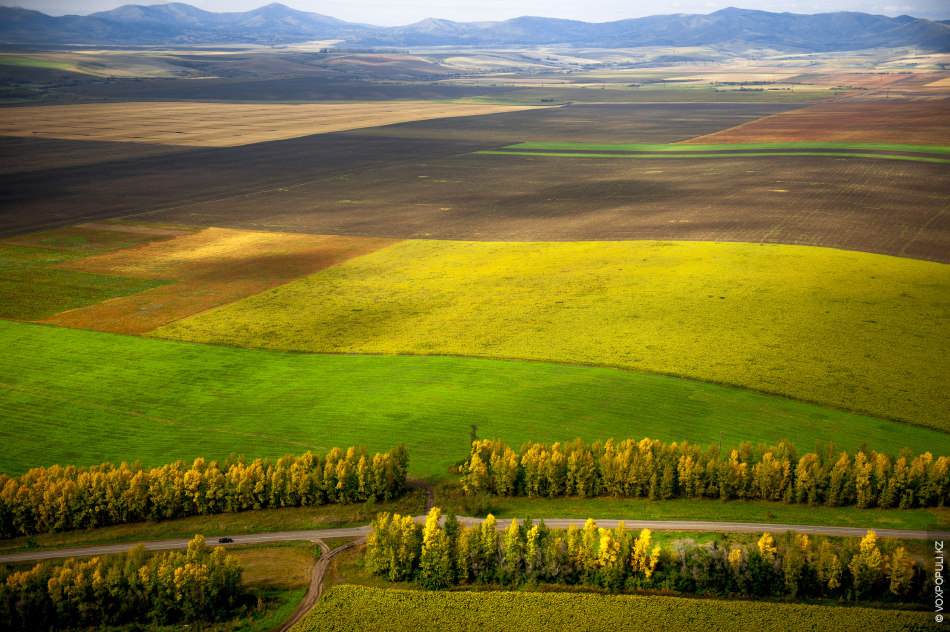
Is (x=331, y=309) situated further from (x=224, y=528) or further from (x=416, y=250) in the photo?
(x=224, y=528)

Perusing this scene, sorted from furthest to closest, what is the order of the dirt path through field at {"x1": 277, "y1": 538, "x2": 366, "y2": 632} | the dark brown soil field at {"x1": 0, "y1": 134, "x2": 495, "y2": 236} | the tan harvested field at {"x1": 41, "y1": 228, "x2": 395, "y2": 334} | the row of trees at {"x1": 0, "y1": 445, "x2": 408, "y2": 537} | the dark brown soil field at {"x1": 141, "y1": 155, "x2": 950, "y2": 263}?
the dark brown soil field at {"x1": 0, "y1": 134, "x2": 495, "y2": 236}, the dark brown soil field at {"x1": 141, "y1": 155, "x2": 950, "y2": 263}, the tan harvested field at {"x1": 41, "y1": 228, "x2": 395, "y2": 334}, the row of trees at {"x1": 0, "y1": 445, "x2": 408, "y2": 537}, the dirt path through field at {"x1": 277, "y1": 538, "x2": 366, "y2": 632}

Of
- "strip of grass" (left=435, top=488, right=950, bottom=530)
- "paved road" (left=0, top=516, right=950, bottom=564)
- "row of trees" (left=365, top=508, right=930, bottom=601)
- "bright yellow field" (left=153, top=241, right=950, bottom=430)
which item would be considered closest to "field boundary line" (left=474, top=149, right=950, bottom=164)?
"bright yellow field" (left=153, top=241, right=950, bottom=430)

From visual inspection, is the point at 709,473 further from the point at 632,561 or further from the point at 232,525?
the point at 232,525

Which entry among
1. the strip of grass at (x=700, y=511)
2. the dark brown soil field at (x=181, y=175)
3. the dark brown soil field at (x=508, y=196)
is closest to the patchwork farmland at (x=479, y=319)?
the strip of grass at (x=700, y=511)

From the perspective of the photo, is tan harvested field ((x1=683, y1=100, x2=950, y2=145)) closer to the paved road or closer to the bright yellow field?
the bright yellow field

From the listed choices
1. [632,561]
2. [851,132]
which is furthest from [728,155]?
[632,561]

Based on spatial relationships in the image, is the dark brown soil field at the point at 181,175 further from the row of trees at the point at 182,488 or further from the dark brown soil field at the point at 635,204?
the row of trees at the point at 182,488
